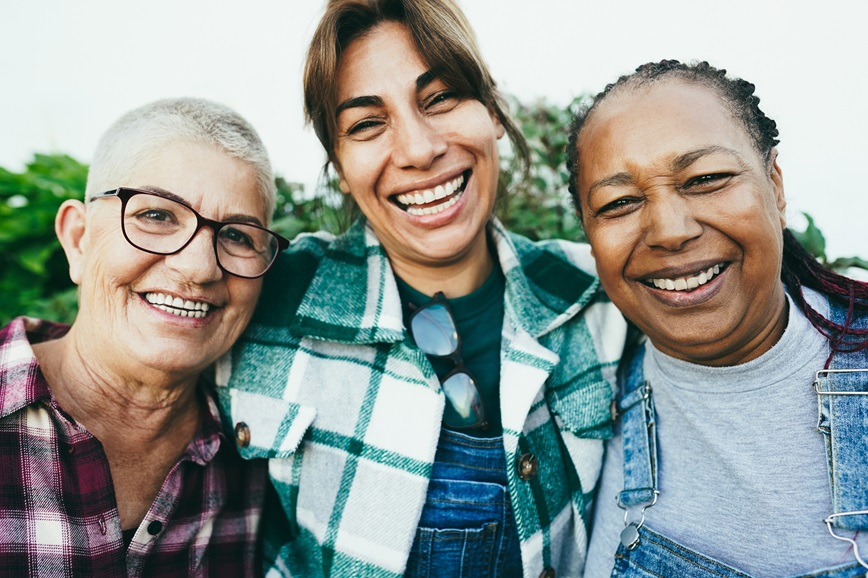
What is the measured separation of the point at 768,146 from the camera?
191cm

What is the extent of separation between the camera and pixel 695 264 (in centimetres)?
175

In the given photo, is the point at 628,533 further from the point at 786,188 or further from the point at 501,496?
the point at 786,188

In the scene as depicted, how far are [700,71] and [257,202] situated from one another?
1.45m

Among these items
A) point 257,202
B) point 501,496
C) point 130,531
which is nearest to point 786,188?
point 501,496

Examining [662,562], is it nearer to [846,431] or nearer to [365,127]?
[846,431]

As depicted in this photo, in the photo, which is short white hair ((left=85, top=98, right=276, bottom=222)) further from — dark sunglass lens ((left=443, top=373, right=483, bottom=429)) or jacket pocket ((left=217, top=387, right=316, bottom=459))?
dark sunglass lens ((left=443, top=373, right=483, bottom=429))

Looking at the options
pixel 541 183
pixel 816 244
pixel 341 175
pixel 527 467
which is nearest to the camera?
pixel 527 467

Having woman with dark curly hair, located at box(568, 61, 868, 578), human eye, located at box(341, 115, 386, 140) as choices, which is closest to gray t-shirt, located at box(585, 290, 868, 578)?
woman with dark curly hair, located at box(568, 61, 868, 578)

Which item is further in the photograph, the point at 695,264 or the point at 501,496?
the point at 501,496

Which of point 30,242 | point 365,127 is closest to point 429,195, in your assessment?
point 365,127

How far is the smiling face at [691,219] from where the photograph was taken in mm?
1728

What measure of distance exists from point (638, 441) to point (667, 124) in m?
0.98

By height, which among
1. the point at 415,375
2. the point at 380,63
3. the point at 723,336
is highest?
the point at 380,63

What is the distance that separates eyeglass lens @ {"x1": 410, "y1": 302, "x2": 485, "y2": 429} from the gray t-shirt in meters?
0.58
